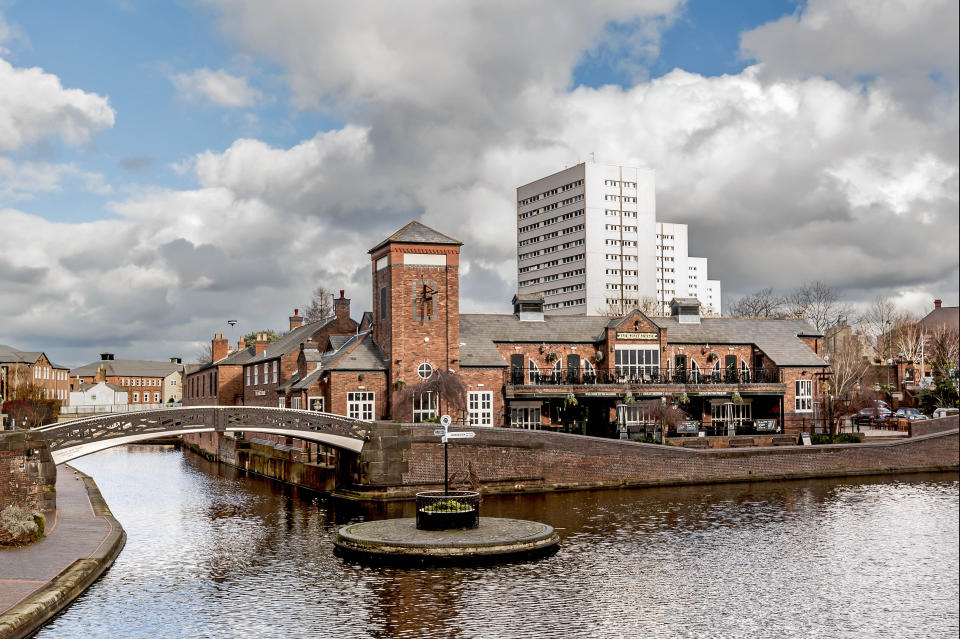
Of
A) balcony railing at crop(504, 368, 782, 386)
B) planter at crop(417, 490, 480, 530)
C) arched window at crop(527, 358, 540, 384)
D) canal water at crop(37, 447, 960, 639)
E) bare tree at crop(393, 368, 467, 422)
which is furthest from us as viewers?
arched window at crop(527, 358, 540, 384)

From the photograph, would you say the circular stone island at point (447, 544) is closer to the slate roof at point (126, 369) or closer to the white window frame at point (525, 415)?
the white window frame at point (525, 415)

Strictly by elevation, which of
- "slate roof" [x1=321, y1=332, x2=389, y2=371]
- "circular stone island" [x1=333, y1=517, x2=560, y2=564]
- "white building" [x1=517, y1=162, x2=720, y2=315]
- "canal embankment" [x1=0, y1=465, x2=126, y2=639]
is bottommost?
"circular stone island" [x1=333, y1=517, x2=560, y2=564]

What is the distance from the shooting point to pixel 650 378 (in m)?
46.1

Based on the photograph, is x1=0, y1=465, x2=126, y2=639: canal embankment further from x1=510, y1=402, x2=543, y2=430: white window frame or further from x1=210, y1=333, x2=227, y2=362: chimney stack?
x1=210, y1=333, x2=227, y2=362: chimney stack

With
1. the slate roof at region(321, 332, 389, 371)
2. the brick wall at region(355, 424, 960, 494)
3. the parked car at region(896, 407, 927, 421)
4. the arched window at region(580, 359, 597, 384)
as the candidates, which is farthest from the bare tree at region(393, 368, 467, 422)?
the parked car at region(896, 407, 927, 421)

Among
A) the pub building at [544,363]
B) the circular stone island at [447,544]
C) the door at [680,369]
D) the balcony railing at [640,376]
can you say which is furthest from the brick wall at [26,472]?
the door at [680,369]

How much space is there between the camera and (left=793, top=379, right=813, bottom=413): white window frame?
48.1 meters

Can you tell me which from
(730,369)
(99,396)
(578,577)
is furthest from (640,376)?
(99,396)

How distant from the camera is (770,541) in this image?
1006 inches

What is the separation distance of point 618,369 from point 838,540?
2171 centimetres

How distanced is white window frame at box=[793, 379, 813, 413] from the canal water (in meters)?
14.5

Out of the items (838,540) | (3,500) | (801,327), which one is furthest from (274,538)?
(801,327)

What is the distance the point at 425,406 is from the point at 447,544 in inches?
775

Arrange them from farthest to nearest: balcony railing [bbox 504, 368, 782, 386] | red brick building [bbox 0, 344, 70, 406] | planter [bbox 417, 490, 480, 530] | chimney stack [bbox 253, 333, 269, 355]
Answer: red brick building [bbox 0, 344, 70, 406]
chimney stack [bbox 253, 333, 269, 355]
balcony railing [bbox 504, 368, 782, 386]
planter [bbox 417, 490, 480, 530]
